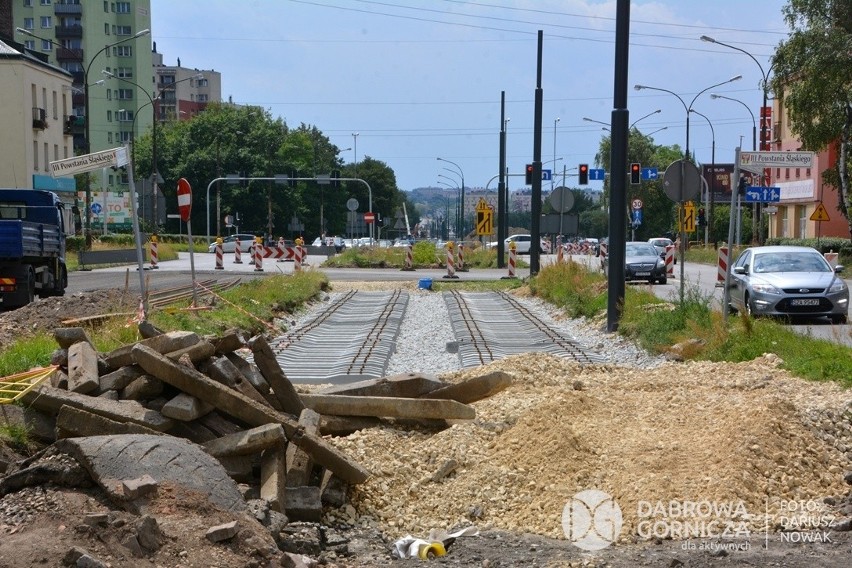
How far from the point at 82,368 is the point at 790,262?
18.9 m

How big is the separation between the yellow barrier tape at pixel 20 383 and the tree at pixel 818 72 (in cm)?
4578

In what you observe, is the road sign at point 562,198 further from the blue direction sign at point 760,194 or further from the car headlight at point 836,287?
the car headlight at point 836,287

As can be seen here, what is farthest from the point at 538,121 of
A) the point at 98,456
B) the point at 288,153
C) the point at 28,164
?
the point at 288,153

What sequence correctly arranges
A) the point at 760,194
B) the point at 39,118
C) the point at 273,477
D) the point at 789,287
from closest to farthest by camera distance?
the point at 273,477 → the point at 789,287 → the point at 760,194 → the point at 39,118

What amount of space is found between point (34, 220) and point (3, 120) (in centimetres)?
4064

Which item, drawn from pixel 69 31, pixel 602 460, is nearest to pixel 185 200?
pixel 602 460

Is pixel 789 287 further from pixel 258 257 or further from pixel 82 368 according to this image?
pixel 258 257

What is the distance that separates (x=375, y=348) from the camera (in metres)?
18.4

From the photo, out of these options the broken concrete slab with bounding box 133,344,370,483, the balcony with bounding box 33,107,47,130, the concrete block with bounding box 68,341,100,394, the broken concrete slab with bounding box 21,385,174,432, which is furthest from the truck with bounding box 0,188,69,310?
the balcony with bounding box 33,107,47,130

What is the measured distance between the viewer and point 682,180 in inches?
808

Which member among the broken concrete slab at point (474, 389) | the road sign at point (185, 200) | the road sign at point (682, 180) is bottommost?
the broken concrete slab at point (474, 389)

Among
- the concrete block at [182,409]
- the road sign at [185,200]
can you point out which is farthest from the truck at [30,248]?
the concrete block at [182,409]

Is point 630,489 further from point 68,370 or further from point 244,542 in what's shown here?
point 68,370

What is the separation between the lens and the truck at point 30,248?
2538cm
